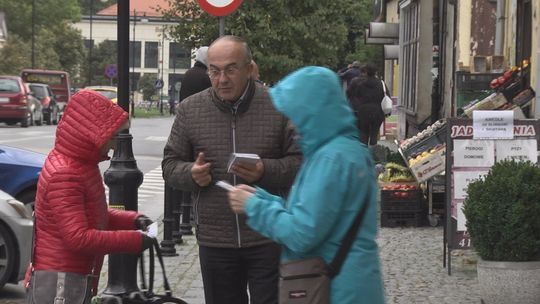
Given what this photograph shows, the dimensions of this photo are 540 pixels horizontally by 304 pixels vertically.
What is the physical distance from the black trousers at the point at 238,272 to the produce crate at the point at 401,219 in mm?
7897

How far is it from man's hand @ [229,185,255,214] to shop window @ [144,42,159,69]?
12349cm

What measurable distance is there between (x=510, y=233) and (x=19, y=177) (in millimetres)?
5119

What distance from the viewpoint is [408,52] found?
81.4 feet

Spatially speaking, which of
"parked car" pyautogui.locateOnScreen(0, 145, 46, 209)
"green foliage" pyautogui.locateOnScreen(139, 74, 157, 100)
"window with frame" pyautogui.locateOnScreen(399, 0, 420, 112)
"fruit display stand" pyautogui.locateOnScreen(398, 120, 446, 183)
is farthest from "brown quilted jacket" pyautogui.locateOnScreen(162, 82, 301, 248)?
"green foliage" pyautogui.locateOnScreen(139, 74, 157, 100)

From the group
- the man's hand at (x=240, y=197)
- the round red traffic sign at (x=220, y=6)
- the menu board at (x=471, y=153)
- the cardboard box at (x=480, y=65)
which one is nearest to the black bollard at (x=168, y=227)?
the round red traffic sign at (x=220, y=6)

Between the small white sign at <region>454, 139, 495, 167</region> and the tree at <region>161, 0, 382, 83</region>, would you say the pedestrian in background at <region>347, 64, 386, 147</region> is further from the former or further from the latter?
the small white sign at <region>454, 139, 495, 167</region>

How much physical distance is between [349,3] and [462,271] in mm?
15629

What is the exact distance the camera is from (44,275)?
15.6 feet

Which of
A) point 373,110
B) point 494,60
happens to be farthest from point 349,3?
point 494,60

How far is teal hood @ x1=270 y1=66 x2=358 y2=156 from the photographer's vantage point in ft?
12.1

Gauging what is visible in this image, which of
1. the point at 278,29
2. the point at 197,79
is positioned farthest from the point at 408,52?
the point at 197,79

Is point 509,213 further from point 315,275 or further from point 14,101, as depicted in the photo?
point 14,101

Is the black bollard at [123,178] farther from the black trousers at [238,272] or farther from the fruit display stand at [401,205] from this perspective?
the fruit display stand at [401,205]

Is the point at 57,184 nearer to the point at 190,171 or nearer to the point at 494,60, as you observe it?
the point at 190,171
